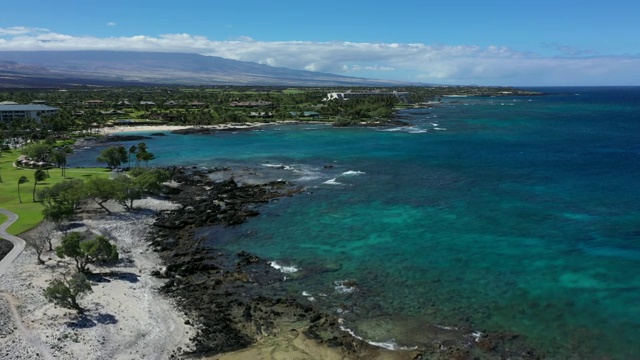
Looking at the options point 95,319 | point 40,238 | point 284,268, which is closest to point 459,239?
point 284,268

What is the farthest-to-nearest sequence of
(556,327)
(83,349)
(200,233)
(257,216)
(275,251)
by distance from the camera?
(257,216), (200,233), (275,251), (556,327), (83,349)

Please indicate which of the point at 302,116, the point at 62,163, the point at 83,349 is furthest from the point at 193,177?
the point at 302,116

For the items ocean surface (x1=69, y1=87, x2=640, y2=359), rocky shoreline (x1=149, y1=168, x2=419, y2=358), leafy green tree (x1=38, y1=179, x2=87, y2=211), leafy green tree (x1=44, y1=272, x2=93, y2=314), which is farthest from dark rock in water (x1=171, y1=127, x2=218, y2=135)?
leafy green tree (x1=44, y1=272, x2=93, y2=314)

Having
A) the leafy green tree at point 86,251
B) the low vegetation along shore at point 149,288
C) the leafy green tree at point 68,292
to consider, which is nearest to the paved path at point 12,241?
the low vegetation along shore at point 149,288

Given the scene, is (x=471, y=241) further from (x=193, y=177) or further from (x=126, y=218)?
(x=193, y=177)

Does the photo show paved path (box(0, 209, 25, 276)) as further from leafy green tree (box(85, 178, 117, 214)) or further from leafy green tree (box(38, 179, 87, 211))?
leafy green tree (box(85, 178, 117, 214))

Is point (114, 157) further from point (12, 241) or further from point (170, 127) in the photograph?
point (170, 127)
